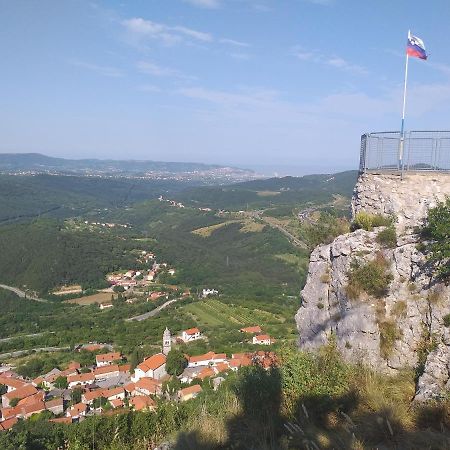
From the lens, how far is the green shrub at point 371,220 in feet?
30.8

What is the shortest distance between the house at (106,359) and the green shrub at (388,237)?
38403mm

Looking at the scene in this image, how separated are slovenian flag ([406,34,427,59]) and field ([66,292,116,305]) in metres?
67.4

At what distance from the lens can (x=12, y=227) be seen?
339 feet

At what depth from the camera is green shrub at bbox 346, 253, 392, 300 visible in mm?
8133

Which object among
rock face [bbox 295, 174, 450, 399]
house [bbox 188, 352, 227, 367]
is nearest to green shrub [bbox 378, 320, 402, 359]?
rock face [bbox 295, 174, 450, 399]

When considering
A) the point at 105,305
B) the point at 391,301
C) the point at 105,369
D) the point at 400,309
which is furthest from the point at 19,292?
the point at 400,309

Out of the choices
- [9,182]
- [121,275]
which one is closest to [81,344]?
[121,275]

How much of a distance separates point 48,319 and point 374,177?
199ft

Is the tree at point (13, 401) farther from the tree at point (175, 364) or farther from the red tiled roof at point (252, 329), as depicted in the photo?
the red tiled roof at point (252, 329)

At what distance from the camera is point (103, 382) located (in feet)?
121

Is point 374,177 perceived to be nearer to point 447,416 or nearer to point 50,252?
point 447,416

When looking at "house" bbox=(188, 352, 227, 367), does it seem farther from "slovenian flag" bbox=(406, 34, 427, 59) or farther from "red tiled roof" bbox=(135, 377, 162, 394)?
"slovenian flag" bbox=(406, 34, 427, 59)

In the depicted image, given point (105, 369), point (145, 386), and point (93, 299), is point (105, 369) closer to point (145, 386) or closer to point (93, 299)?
point (145, 386)

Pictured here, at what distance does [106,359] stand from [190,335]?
31.5 feet
